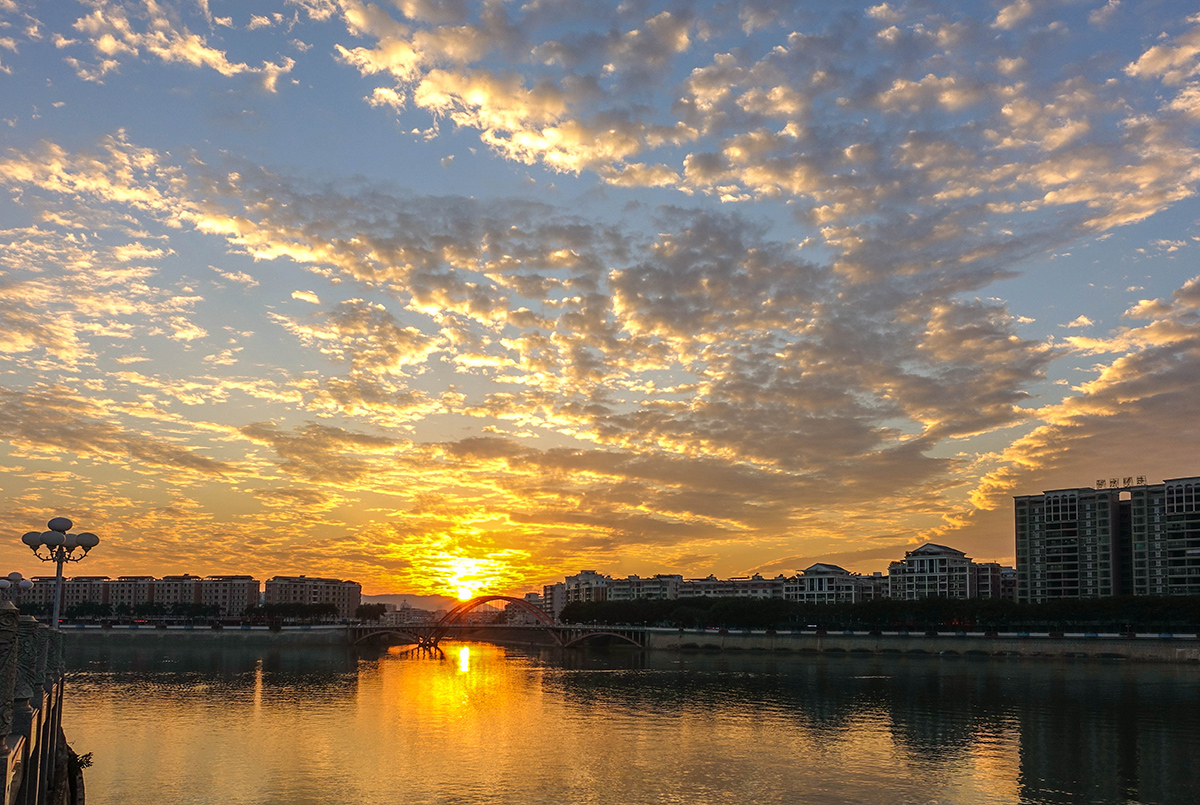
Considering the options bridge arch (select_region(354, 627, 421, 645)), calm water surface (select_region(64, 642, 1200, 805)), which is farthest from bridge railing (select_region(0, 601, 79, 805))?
bridge arch (select_region(354, 627, 421, 645))

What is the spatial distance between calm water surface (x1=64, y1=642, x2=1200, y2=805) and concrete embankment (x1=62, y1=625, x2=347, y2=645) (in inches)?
2884

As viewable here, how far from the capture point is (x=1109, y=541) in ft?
573

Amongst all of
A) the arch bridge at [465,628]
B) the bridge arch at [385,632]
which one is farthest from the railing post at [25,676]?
the bridge arch at [385,632]

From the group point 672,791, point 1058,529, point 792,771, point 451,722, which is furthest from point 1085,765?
point 1058,529

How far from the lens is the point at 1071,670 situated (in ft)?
365

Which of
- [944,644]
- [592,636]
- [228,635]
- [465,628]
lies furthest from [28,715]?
[228,635]

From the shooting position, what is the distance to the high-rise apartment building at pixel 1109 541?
162m

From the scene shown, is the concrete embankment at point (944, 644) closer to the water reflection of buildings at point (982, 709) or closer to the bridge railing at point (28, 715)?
the water reflection of buildings at point (982, 709)

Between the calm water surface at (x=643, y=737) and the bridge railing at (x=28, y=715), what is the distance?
29.1 ft

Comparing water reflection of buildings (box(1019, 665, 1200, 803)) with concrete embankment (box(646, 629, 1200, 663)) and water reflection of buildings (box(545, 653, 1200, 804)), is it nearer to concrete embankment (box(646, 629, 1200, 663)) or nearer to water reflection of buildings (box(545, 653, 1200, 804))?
water reflection of buildings (box(545, 653, 1200, 804))

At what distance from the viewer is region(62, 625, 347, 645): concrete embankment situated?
18288 cm

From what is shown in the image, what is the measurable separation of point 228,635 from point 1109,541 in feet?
554

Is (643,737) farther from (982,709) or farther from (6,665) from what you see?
(6,665)

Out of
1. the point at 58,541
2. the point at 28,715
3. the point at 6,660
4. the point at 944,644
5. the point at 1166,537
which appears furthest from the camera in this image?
the point at 1166,537
